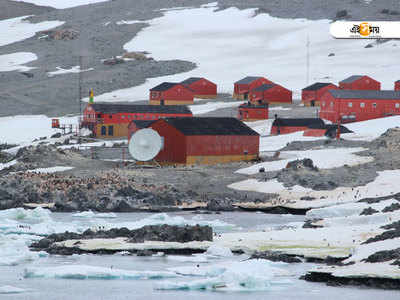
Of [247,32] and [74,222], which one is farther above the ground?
[247,32]

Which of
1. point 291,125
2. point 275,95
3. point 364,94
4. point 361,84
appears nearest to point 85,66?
point 275,95

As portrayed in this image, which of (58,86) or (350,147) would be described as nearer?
(350,147)

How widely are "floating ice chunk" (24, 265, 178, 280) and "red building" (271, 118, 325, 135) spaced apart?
5834 cm

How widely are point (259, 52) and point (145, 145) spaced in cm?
11183

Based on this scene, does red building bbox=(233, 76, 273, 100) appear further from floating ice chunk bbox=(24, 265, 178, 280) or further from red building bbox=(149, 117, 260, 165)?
floating ice chunk bbox=(24, 265, 178, 280)

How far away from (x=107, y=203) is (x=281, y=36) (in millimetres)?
138120

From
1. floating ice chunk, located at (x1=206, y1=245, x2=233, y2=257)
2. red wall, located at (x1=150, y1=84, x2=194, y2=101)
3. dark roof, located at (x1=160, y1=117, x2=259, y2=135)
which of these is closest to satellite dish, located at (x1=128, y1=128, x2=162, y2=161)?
dark roof, located at (x1=160, y1=117, x2=259, y2=135)

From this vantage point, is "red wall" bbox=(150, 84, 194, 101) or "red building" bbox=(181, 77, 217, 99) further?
"red building" bbox=(181, 77, 217, 99)

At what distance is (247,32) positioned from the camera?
619 ft

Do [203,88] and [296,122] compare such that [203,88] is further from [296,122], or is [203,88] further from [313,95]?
[296,122]

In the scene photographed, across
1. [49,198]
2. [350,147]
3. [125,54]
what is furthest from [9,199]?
[125,54]

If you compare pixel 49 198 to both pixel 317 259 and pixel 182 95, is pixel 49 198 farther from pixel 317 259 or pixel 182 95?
pixel 182 95

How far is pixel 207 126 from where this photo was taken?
65000 millimetres

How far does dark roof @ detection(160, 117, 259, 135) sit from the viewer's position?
2502 inches
